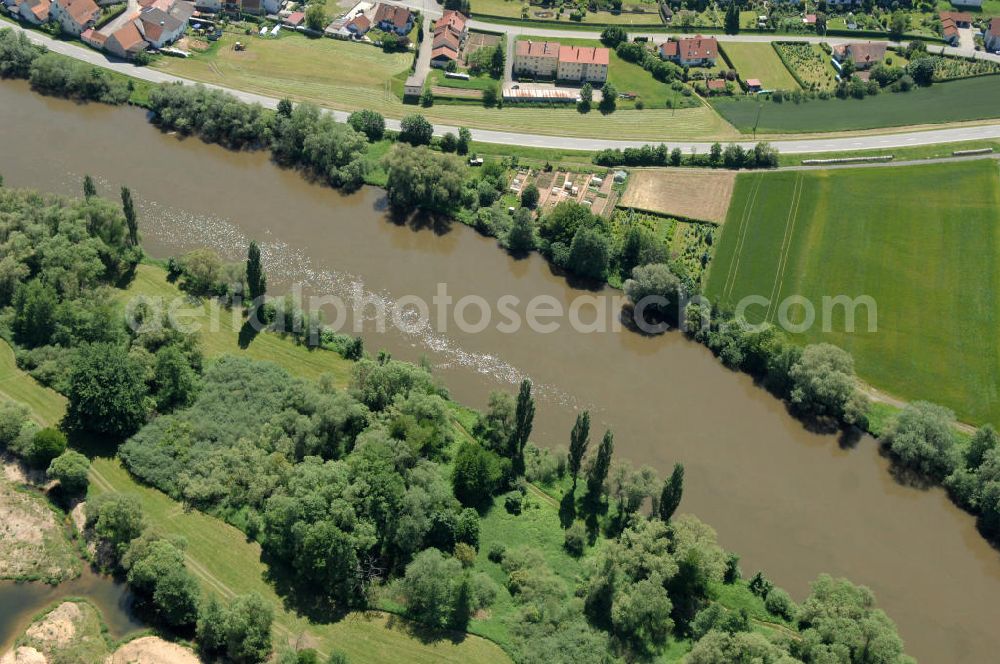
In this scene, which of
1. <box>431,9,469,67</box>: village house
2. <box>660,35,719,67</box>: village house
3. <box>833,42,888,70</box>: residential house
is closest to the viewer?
<box>431,9,469,67</box>: village house

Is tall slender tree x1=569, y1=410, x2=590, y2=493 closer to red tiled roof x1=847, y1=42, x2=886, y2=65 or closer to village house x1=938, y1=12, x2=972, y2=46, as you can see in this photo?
red tiled roof x1=847, y1=42, x2=886, y2=65

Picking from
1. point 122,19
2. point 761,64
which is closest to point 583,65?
point 761,64

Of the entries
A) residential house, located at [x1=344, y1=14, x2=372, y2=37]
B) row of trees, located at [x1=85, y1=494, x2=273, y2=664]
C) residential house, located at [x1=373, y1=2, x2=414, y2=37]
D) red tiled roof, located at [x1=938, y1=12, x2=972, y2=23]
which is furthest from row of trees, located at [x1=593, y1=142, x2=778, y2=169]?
row of trees, located at [x1=85, y1=494, x2=273, y2=664]

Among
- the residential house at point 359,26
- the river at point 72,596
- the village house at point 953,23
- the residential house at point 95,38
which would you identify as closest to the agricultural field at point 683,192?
the residential house at point 359,26

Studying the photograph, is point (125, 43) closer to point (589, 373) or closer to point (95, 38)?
point (95, 38)

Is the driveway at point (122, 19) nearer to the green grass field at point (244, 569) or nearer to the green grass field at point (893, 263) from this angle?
the green grass field at point (244, 569)

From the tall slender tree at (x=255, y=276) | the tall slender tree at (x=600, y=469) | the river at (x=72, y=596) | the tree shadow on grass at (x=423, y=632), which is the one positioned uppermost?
the tall slender tree at (x=255, y=276)
